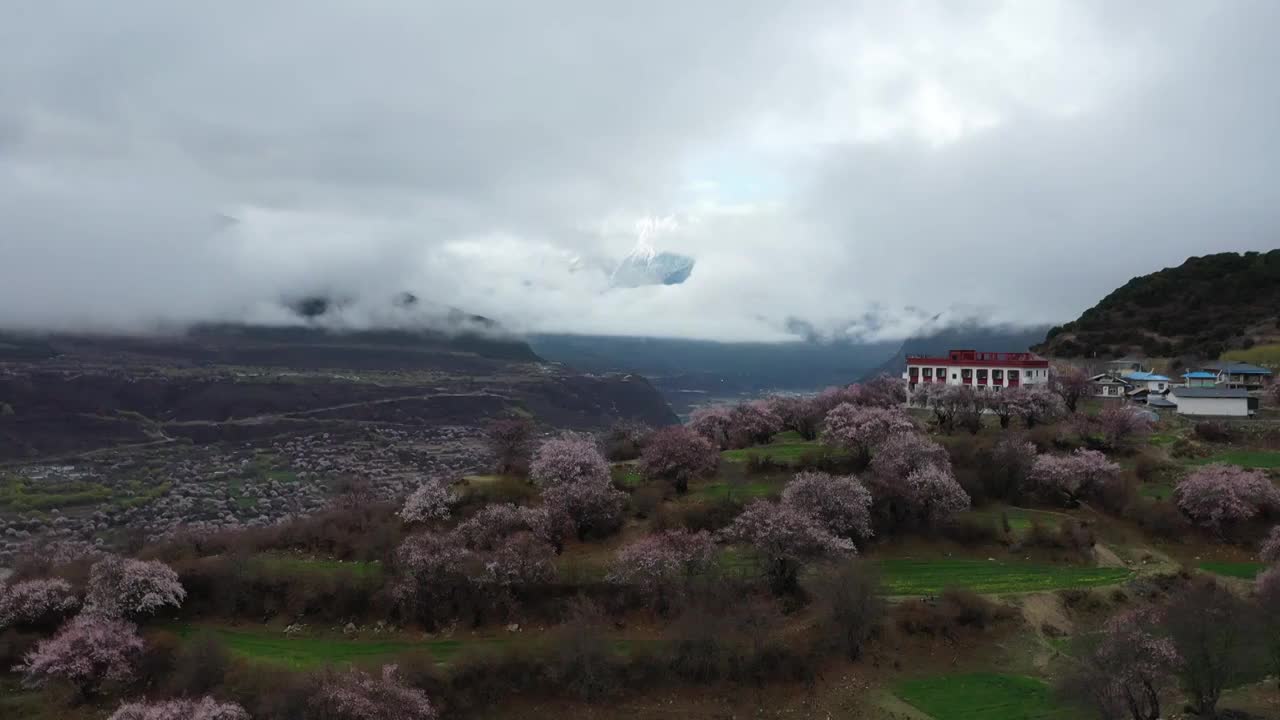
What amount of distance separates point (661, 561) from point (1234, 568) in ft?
102

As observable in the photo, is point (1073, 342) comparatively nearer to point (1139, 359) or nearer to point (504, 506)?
point (1139, 359)

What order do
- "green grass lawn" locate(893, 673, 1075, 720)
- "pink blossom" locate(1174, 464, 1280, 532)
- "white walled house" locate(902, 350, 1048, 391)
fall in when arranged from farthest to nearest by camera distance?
"white walled house" locate(902, 350, 1048, 391) < "pink blossom" locate(1174, 464, 1280, 532) < "green grass lawn" locate(893, 673, 1075, 720)

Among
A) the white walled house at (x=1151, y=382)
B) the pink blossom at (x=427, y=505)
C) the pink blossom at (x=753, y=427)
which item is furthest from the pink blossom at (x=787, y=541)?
the white walled house at (x=1151, y=382)

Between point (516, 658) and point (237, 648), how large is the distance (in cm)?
1454

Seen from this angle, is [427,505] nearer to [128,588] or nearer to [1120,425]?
[128,588]

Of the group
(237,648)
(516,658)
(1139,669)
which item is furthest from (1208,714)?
(237,648)

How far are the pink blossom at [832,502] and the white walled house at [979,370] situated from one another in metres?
41.4

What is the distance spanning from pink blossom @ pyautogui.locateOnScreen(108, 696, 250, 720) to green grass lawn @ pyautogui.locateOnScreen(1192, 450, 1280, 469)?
60.1 metres

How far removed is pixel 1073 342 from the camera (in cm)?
10438

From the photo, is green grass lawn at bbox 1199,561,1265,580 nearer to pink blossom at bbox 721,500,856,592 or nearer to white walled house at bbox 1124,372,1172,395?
pink blossom at bbox 721,500,856,592

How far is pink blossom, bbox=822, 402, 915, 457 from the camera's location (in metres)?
49.7

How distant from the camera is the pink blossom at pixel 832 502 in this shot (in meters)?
38.4

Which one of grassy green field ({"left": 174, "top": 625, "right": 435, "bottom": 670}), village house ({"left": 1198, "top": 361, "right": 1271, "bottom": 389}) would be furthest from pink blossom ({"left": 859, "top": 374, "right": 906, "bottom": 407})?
grassy green field ({"left": 174, "top": 625, "right": 435, "bottom": 670})

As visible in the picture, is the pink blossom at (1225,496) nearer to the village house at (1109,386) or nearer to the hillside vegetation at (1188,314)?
the village house at (1109,386)
